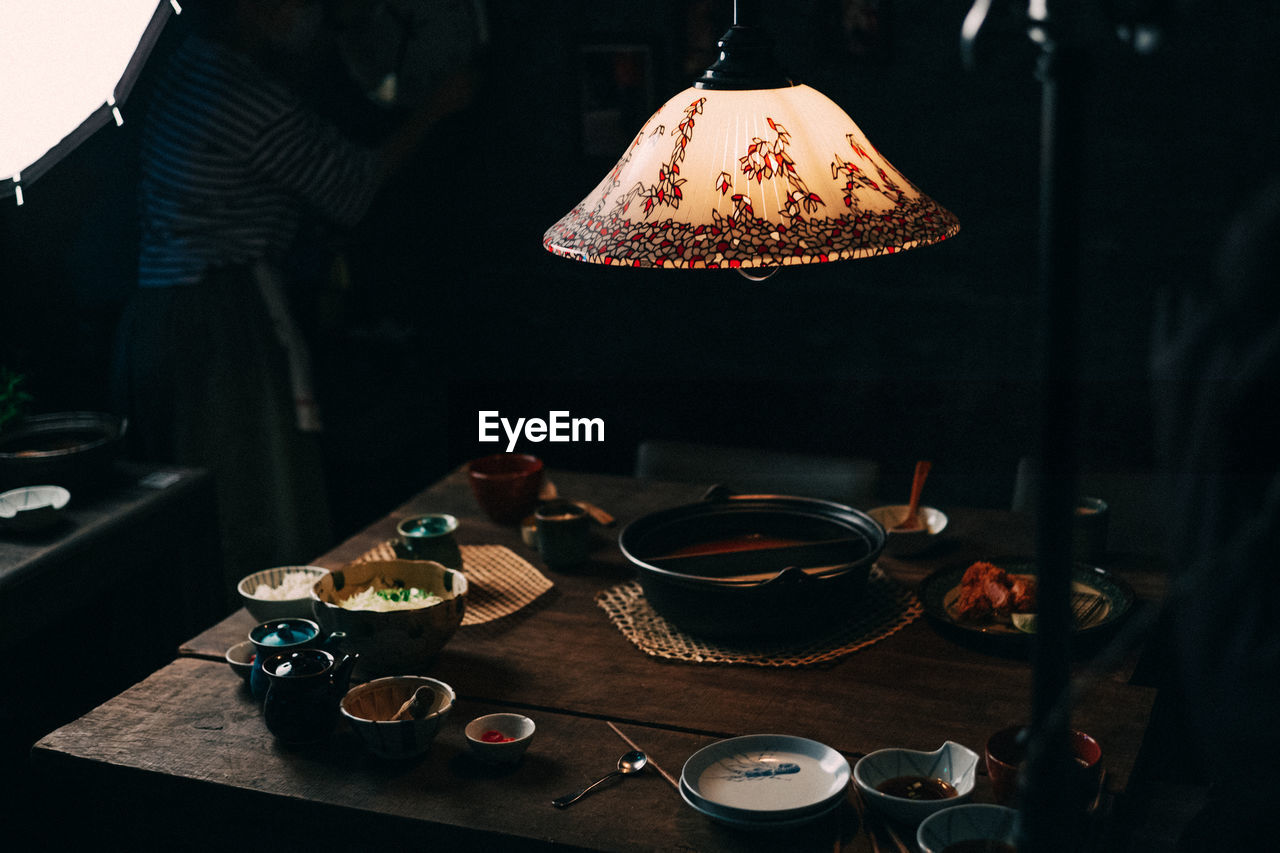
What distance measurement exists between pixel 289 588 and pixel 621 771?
2.23ft

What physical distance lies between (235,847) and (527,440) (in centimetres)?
A: 257

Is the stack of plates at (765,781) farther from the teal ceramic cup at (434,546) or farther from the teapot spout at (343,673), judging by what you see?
the teal ceramic cup at (434,546)

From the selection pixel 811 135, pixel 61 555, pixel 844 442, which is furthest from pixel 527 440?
pixel 811 135

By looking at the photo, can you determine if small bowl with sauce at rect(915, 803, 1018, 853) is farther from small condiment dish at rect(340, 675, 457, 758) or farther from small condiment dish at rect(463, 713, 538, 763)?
small condiment dish at rect(340, 675, 457, 758)

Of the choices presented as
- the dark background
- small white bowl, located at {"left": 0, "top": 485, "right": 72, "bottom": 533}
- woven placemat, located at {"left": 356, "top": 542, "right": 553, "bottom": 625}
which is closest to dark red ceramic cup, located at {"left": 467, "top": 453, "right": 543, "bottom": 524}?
woven placemat, located at {"left": 356, "top": 542, "right": 553, "bottom": 625}

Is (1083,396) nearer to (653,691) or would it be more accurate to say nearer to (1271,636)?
(653,691)

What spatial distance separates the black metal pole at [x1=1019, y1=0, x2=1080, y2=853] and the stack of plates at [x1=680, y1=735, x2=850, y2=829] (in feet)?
1.83

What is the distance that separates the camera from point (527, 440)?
3877 mm

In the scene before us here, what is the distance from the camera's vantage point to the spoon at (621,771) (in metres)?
1.26

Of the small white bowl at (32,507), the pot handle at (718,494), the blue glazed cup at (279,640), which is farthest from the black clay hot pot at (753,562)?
the small white bowl at (32,507)

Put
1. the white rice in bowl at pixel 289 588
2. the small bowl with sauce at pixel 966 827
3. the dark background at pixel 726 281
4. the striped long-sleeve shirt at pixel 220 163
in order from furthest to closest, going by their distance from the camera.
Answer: the dark background at pixel 726 281
the striped long-sleeve shirt at pixel 220 163
the white rice in bowl at pixel 289 588
the small bowl with sauce at pixel 966 827

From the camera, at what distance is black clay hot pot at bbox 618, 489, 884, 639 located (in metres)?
1.56

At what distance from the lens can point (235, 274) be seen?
2977 millimetres

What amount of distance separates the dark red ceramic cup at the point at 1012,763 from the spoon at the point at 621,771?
386 millimetres
